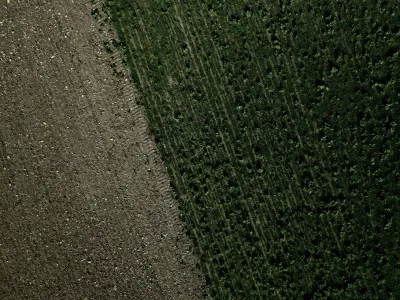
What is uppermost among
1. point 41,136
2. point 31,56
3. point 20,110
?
point 31,56

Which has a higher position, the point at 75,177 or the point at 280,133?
the point at 75,177

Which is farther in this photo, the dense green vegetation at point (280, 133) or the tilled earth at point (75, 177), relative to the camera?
the tilled earth at point (75, 177)

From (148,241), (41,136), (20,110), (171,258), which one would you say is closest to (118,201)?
(148,241)

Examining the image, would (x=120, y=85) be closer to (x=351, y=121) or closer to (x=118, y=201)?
(x=118, y=201)

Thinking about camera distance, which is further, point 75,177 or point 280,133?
point 75,177
